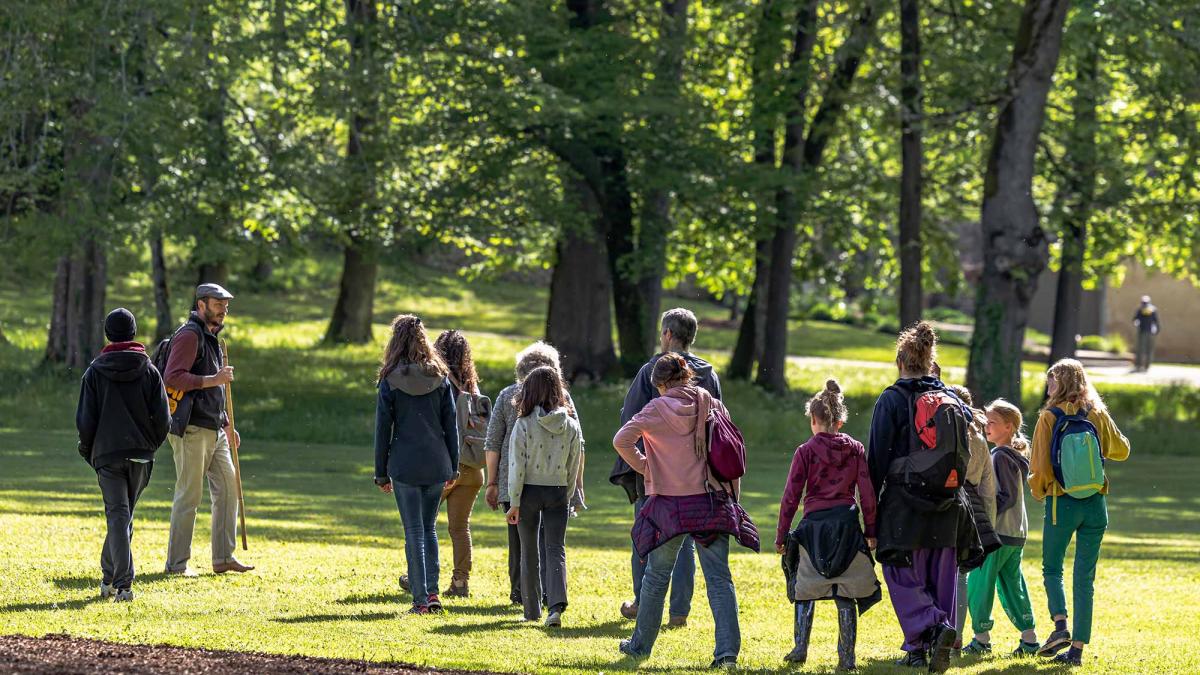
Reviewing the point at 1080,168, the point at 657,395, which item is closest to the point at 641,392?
the point at 657,395

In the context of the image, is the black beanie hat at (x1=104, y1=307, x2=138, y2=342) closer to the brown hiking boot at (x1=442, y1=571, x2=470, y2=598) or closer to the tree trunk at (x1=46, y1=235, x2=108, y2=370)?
the brown hiking boot at (x1=442, y1=571, x2=470, y2=598)

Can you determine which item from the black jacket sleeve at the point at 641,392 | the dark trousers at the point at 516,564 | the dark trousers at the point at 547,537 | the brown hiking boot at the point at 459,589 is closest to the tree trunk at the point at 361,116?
the brown hiking boot at the point at 459,589

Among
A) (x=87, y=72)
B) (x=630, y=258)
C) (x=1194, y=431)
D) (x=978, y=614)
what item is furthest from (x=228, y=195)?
(x=978, y=614)

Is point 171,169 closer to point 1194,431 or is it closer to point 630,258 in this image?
point 630,258

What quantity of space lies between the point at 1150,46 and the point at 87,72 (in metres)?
15.8

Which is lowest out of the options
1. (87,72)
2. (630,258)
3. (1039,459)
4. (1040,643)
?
Result: (1040,643)

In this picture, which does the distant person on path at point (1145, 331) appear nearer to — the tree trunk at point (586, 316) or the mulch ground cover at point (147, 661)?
the tree trunk at point (586, 316)

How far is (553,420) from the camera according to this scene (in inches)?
398

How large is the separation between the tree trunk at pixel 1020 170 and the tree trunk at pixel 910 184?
3620 mm

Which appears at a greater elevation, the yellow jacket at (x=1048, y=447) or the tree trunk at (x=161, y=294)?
the tree trunk at (x=161, y=294)

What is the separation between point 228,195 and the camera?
88.7 feet

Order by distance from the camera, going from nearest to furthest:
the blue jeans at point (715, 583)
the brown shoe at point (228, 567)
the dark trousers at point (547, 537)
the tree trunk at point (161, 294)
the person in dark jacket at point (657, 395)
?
the blue jeans at point (715, 583) < the person in dark jacket at point (657, 395) < the dark trousers at point (547, 537) < the brown shoe at point (228, 567) < the tree trunk at point (161, 294)

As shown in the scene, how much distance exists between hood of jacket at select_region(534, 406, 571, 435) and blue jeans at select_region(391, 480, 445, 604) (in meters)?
0.79

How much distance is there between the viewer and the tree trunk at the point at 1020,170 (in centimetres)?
2561
